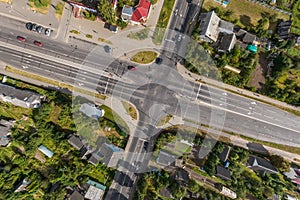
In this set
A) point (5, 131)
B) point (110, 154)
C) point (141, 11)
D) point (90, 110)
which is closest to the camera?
point (5, 131)

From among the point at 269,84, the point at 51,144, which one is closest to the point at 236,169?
the point at 269,84

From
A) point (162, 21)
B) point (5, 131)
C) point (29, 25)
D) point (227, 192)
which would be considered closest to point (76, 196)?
point (5, 131)

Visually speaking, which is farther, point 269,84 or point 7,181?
point 269,84

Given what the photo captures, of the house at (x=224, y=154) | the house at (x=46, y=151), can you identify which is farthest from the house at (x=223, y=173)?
the house at (x=46, y=151)

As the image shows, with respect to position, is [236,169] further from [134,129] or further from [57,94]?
[57,94]

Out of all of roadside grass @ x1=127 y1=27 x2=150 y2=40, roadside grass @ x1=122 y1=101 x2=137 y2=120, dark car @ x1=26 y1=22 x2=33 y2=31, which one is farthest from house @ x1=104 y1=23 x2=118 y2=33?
dark car @ x1=26 y1=22 x2=33 y2=31

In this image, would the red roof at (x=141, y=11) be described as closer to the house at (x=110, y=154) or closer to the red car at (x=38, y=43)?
the red car at (x=38, y=43)

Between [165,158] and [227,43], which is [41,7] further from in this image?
[165,158]
